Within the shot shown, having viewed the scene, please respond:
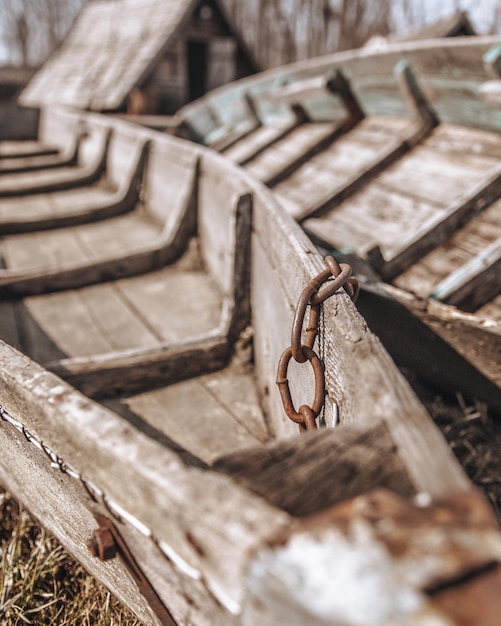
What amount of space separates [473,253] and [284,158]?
283cm

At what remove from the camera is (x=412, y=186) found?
12.4 feet

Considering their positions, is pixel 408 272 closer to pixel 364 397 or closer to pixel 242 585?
pixel 364 397

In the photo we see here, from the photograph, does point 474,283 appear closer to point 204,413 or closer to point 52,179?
point 204,413

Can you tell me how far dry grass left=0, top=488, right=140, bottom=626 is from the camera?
6.07 feet

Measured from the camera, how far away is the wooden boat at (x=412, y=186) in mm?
2492

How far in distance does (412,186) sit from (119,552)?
3.17 m

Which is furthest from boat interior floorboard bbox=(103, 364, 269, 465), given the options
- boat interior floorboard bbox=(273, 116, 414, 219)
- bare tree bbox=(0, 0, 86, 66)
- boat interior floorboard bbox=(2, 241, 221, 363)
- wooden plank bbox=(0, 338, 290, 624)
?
bare tree bbox=(0, 0, 86, 66)

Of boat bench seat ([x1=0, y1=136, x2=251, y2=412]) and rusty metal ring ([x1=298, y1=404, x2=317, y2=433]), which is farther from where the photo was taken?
boat bench seat ([x1=0, y1=136, x2=251, y2=412])

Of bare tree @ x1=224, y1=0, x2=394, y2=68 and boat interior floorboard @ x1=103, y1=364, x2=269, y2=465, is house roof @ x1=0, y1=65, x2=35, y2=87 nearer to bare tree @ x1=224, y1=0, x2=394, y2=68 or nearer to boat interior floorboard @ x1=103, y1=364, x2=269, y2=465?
bare tree @ x1=224, y1=0, x2=394, y2=68

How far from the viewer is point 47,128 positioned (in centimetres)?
803

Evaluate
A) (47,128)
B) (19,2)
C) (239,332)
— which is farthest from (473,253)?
(19,2)

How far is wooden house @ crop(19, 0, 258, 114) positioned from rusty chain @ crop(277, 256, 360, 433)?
10.9 metres

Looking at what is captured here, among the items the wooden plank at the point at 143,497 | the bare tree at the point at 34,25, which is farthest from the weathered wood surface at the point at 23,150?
the bare tree at the point at 34,25

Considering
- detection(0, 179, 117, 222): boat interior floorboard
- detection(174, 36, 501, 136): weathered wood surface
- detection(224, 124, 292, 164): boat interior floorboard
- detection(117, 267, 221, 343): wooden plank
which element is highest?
detection(174, 36, 501, 136): weathered wood surface
